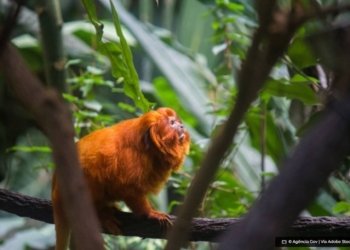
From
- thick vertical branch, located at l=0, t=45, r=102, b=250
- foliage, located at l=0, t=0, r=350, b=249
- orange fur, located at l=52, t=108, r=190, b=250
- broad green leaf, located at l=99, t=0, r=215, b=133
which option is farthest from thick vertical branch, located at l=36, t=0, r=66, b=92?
thick vertical branch, located at l=0, t=45, r=102, b=250

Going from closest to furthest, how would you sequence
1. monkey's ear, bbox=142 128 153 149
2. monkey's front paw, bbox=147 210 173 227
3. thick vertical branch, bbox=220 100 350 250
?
thick vertical branch, bbox=220 100 350 250, monkey's front paw, bbox=147 210 173 227, monkey's ear, bbox=142 128 153 149

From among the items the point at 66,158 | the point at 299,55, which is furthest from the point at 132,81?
the point at 66,158

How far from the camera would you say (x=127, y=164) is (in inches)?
86.2

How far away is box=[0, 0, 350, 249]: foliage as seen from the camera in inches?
86.8

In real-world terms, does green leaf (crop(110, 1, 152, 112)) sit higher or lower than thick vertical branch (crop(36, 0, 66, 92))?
higher

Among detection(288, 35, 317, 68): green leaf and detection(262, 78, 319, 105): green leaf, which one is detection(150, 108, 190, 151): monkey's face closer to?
detection(262, 78, 319, 105): green leaf

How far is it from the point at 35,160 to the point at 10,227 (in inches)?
25.7

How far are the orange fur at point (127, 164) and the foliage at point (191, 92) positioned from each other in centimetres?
11

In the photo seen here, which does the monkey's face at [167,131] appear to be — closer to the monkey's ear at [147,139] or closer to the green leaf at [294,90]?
the monkey's ear at [147,139]

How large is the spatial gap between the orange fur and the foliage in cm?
11

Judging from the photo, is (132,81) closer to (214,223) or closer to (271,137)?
(214,223)

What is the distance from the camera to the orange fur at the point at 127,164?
216 cm

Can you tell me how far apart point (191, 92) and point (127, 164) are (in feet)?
5.03

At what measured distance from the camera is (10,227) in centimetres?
335
